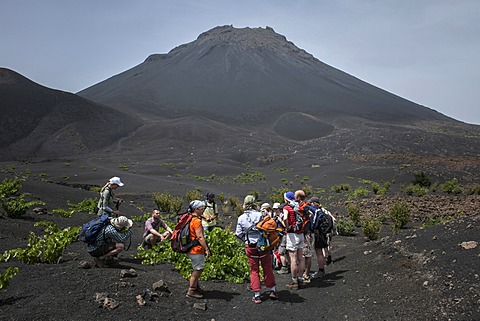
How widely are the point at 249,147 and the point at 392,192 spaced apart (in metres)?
38.6

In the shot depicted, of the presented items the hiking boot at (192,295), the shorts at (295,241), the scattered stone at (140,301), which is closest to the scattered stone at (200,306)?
the hiking boot at (192,295)

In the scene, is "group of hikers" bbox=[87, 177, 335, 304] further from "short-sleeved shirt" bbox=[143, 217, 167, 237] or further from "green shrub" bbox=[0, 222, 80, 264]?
"green shrub" bbox=[0, 222, 80, 264]

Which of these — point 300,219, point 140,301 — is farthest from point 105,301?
point 300,219

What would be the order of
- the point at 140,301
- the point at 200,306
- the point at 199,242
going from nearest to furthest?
the point at 140,301, the point at 200,306, the point at 199,242

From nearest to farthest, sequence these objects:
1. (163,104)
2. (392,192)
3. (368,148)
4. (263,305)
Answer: (263,305) → (392,192) → (368,148) → (163,104)

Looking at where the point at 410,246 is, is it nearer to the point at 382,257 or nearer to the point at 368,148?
the point at 382,257

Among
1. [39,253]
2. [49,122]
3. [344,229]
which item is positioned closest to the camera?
[39,253]

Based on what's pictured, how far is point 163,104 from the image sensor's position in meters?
101

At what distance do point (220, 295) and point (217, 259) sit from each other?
1.00 m

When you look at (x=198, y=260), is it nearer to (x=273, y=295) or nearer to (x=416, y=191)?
(x=273, y=295)

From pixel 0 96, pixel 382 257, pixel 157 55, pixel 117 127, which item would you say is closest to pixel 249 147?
Result: pixel 117 127

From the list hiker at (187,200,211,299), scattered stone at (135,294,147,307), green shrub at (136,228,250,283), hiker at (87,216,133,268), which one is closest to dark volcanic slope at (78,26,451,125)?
green shrub at (136,228,250,283)

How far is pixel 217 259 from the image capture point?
22.5 feet

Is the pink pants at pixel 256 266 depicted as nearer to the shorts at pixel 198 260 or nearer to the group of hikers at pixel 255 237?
the group of hikers at pixel 255 237
